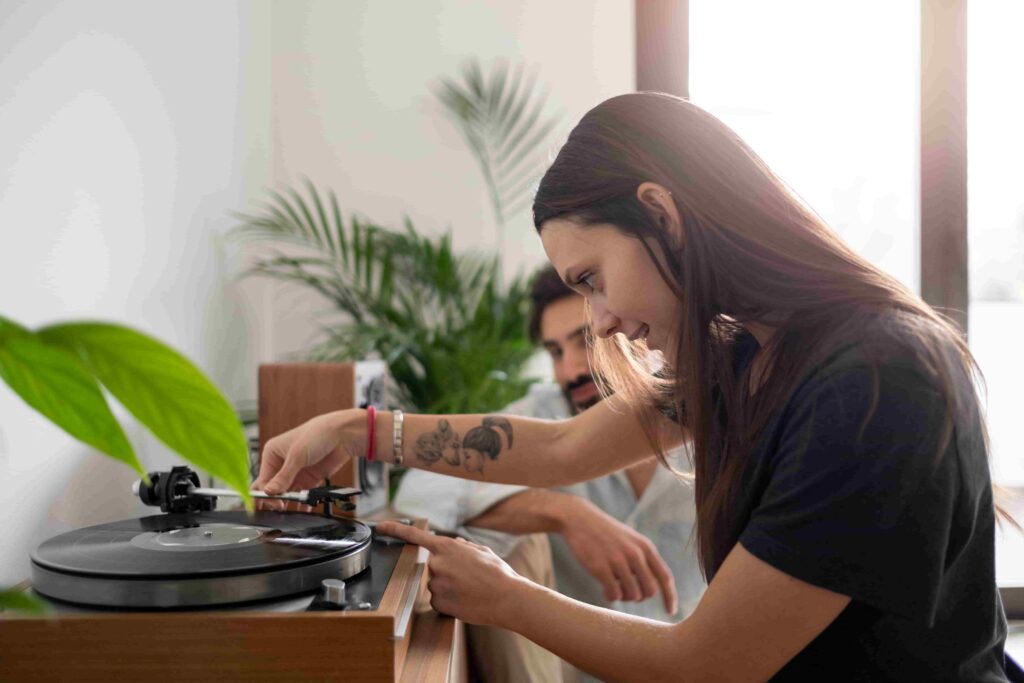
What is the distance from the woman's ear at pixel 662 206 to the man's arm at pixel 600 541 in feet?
2.32

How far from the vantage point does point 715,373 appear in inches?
43.4

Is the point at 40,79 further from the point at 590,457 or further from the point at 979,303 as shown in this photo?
the point at 979,303

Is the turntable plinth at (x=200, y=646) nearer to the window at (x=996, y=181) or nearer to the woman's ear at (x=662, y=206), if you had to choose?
the woman's ear at (x=662, y=206)

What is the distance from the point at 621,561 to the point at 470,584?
601 mm

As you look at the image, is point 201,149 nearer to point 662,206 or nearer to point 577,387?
point 577,387

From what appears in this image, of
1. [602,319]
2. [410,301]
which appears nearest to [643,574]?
[602,319]

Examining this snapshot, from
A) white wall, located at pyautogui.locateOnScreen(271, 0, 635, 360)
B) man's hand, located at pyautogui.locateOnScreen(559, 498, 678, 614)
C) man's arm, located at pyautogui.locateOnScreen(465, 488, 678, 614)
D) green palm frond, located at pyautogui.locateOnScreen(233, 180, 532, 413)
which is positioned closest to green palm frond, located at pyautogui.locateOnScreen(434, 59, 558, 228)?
white wall, located at pyautogui.locateOnScreen(271, 0, 635, 360)

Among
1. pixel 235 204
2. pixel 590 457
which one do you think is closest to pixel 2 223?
pixel 590 457

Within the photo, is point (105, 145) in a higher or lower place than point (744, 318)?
higher

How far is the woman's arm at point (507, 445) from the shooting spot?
1265 mm

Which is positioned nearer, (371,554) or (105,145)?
(371,554)

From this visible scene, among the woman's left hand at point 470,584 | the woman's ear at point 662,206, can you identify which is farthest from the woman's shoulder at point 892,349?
the woman's left hand at point 470,584

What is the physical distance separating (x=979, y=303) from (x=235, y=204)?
212cm

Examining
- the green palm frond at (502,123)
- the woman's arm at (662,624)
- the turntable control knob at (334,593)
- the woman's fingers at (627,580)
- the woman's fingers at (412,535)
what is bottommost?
the woman's fingers at (627,580)
